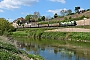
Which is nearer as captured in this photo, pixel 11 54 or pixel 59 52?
pixel 11 54

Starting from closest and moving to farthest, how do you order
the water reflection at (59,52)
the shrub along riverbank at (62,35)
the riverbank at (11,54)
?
the riverbank at (11,54), the water reflection at (59,52), the shrub along riverbank at (62,35)

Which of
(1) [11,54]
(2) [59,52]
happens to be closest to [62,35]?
(2) [59,52]

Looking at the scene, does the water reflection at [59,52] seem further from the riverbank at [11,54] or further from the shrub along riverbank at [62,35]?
the shrub along riverbank at [62,35]

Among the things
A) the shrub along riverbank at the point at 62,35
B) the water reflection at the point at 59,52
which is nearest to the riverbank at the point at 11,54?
the water reflection at the point at 59,52

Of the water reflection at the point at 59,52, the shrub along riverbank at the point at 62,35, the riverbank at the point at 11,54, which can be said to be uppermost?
the riverbank at the point at 11,54

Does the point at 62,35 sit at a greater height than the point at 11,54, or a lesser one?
lesser

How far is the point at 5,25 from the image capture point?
111000 mm

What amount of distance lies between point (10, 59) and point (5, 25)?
95168mm

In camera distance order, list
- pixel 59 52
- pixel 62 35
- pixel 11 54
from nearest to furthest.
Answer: pixel 11 54, pixel 59 52, pixel 62 35

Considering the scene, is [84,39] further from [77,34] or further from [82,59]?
[82,59]

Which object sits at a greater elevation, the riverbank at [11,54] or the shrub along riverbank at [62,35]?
the riverbank at [11,54]

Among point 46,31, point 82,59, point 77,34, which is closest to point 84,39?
point 77,34

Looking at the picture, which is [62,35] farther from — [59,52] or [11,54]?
[11,54]

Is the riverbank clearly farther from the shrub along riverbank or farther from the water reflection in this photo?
the shrub along riverbank
